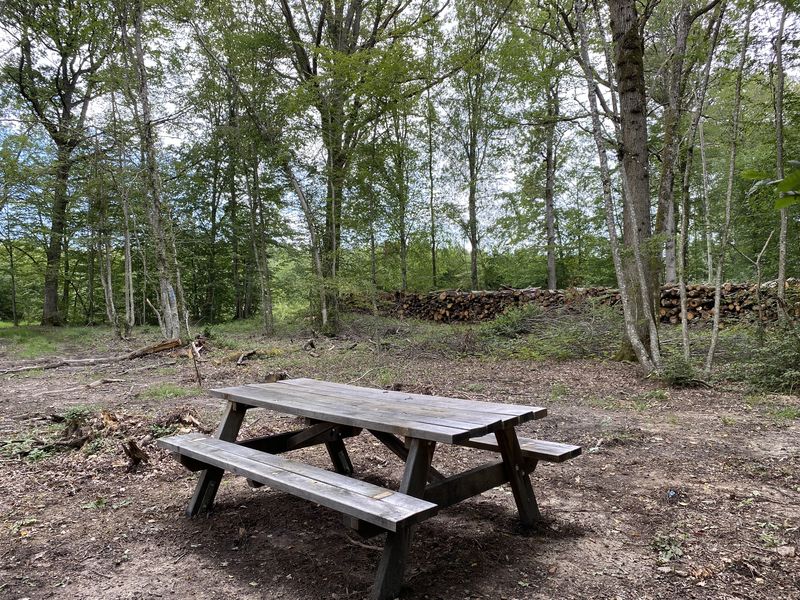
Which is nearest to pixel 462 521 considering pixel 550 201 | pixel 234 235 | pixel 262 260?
pixel 262 260

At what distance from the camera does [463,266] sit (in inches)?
809

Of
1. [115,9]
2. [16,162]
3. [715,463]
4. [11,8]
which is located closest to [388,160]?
[115,9]

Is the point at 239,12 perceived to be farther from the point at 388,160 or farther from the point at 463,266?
the point at 463,266

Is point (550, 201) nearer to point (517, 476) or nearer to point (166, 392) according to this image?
point (166, 392)

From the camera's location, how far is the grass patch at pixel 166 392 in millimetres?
6000

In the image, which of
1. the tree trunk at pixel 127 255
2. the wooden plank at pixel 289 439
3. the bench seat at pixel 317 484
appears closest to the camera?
the bench seat at pixel 317 484

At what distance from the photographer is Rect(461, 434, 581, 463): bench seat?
2.39 m

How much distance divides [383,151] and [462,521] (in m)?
8.75

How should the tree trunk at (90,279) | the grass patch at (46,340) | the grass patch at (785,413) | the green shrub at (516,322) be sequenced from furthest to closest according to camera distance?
the tree trunk at (90,279) → the grass patch at (46,340) → the green shrub at (516,322) → the grass patch at (785,413)

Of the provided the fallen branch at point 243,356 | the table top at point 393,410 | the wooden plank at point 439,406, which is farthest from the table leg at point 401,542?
the fallen branch at point 243,356

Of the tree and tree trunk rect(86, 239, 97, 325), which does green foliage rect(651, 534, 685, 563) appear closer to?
the tree

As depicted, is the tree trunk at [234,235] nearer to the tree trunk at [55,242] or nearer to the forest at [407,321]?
the forest at [407,321]

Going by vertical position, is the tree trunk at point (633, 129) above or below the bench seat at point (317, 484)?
above

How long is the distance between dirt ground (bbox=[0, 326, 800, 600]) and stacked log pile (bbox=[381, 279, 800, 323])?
12.4 feet
